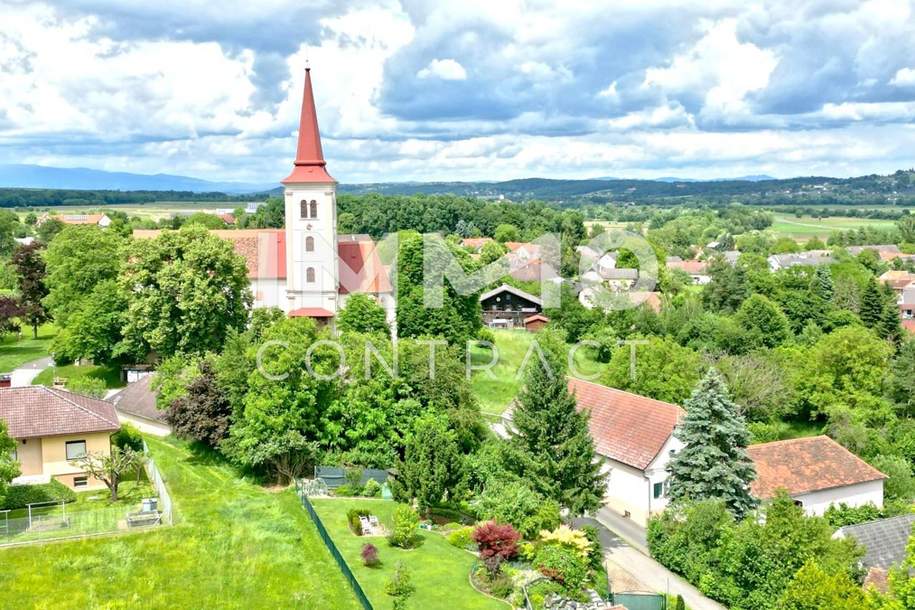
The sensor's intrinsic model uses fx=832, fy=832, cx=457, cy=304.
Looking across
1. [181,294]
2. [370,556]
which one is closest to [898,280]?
[181,294]

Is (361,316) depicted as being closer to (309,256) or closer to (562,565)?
(309,256)

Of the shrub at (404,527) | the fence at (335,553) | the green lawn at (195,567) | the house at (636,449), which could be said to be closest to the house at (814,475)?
the house at (636,449)

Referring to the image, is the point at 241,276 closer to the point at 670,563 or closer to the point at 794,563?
the point at 670,563

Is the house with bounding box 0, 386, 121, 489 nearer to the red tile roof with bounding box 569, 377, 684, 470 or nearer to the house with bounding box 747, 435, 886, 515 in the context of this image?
the red tile roof with bounding box 569, 377, 684, 470

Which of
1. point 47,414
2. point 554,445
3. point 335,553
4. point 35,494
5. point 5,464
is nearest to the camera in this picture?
point 335,553

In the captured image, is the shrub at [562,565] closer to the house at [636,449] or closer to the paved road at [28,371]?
the house at [636,449]

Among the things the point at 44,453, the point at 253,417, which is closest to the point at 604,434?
the point at 253,417
